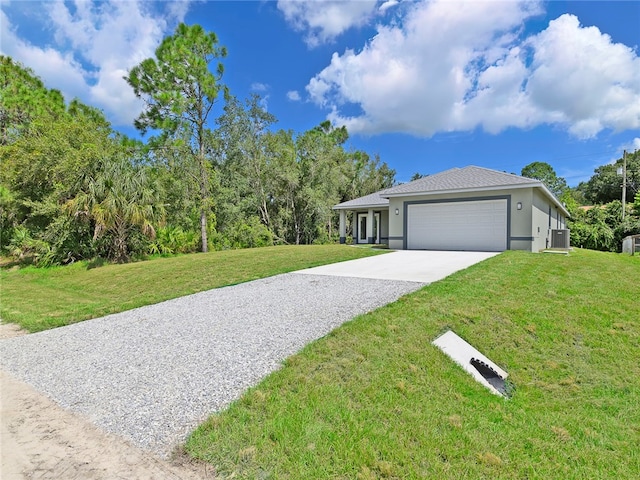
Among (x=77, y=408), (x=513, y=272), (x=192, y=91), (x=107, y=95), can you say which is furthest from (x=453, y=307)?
(x=107, y=95)

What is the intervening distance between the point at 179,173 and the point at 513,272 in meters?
19.9

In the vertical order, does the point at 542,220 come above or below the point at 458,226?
above

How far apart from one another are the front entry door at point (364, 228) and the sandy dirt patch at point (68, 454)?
18178mm

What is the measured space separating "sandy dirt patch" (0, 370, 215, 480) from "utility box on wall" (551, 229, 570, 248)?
56.4ft

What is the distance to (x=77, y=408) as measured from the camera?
3008 mm

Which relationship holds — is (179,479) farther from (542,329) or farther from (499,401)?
(542,329)

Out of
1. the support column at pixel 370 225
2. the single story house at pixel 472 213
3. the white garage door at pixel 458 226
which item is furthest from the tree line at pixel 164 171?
the white garage door at pixel 458 226

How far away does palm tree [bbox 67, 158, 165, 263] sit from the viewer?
43.3ft

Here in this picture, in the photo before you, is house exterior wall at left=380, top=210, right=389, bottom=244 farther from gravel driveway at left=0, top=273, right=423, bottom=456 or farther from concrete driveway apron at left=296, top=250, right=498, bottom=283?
gravel driveway at left=0, top=273, right=423, bottom=456

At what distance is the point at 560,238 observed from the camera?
15.0 meters

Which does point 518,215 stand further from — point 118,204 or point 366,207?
point 118,204

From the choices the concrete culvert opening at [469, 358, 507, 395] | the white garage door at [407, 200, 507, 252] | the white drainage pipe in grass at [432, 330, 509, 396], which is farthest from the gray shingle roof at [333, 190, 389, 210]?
the concrete culvert opening at [469, 358, 507, 395]

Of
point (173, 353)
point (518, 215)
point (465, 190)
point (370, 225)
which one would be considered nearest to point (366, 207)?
point (370, 225)

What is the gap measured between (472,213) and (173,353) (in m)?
12.8
